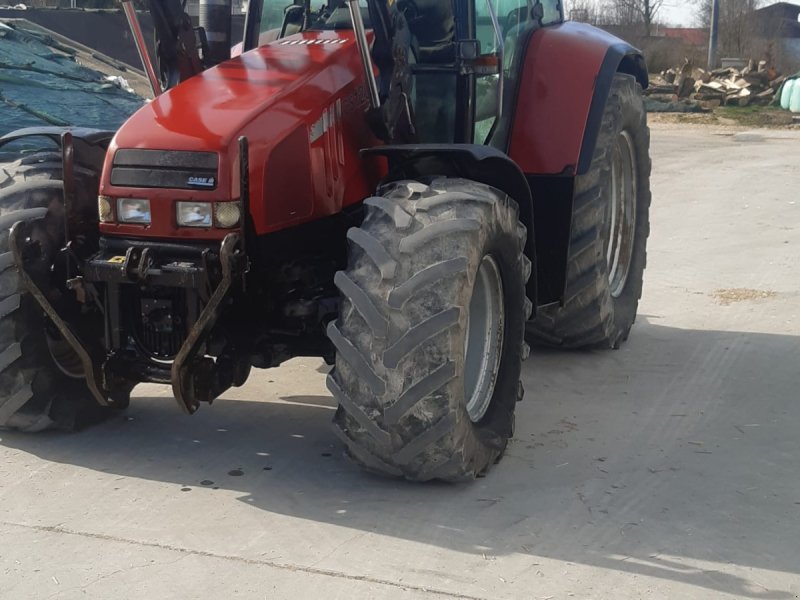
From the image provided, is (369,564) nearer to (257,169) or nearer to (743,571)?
(743,571)

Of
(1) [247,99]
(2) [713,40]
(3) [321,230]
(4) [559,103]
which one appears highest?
(1) [247,99]

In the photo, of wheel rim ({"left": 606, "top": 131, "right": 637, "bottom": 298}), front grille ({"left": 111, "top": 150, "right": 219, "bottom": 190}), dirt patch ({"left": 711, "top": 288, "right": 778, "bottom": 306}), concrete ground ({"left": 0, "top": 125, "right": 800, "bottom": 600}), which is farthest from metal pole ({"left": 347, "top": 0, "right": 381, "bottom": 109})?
dirt patch ({"left": 711, "top": 288, "right": 778, "bottom": 306})

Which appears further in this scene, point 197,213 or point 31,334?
point 31,334

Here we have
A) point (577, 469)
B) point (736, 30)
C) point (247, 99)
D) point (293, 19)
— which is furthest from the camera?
point (736, 30)

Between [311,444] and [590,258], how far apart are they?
6.44 feet

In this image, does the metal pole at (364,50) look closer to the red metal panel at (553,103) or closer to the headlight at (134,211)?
the headlight at (134,211)

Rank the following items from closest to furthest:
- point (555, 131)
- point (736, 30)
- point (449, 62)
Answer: point (449, 62) → point (555, 131) → point (736, 30)

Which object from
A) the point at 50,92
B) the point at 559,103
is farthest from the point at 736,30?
the point at 559,103

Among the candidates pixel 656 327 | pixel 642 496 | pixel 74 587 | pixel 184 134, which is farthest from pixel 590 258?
pixel 74 587

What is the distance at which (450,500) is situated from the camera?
178 inches

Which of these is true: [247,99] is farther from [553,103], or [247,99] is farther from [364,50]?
[553,103]

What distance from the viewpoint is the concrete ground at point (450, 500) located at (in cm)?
387

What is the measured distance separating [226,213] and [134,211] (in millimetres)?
387

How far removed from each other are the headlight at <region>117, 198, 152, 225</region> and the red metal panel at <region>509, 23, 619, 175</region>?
6.81ft
